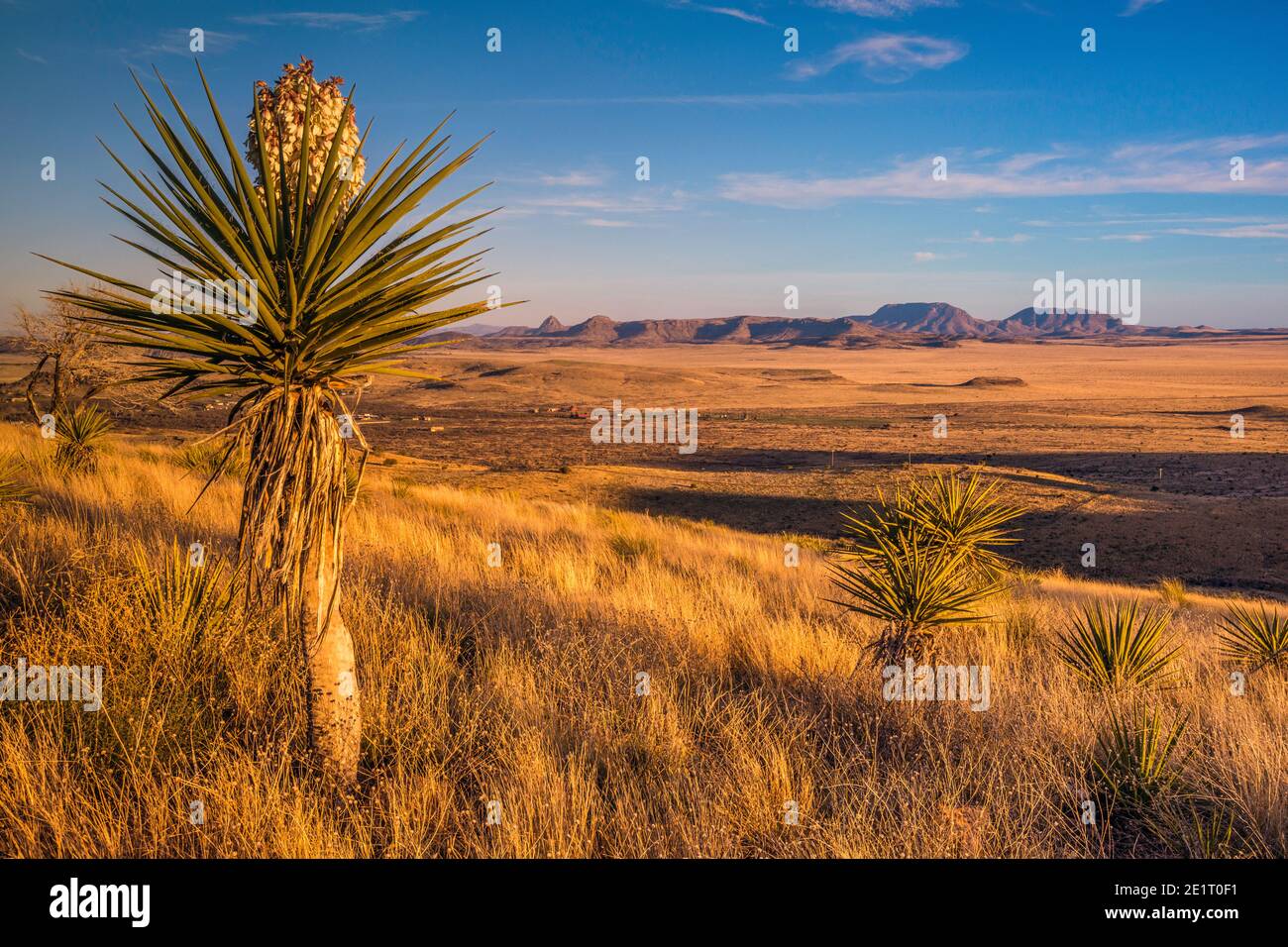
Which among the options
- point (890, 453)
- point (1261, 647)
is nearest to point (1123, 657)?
point (1261, 647)

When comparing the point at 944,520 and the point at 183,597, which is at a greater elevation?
the point at 944,520

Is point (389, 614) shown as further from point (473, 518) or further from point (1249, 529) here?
point (1249, 529)

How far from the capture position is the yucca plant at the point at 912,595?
5258 millimetres

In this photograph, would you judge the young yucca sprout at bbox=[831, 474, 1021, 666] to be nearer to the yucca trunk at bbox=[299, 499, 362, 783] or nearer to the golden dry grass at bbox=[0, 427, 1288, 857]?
the golden dry grass at bbox=[0, 427, 1288, 857]

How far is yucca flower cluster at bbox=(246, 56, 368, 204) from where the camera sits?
3680 mm

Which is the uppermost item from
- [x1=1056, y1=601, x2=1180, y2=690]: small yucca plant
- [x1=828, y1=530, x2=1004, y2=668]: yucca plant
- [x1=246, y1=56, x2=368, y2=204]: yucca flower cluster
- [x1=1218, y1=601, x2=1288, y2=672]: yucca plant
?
[x1=246, y1=56, x2=368, y2=204]: yucca flower cluster

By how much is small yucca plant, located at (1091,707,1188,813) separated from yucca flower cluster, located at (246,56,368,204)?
4499 mm

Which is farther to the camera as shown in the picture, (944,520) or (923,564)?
(944,520)

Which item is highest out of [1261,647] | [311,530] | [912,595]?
[311,530]

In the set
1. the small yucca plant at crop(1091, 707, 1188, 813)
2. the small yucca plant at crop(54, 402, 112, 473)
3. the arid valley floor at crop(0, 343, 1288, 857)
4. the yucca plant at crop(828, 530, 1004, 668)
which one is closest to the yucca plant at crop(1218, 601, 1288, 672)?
the arid valley floor at crop(0, 343, 1288, 857)

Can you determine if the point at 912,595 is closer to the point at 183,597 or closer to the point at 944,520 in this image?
the point at 944,520

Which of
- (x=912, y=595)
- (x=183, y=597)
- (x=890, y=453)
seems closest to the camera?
(x=183, y=597)

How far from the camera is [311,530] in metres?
3.36

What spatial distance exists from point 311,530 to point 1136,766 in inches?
156
